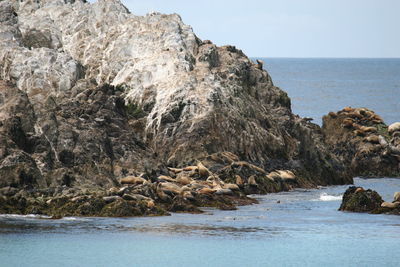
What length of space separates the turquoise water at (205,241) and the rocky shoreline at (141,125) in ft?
12.9

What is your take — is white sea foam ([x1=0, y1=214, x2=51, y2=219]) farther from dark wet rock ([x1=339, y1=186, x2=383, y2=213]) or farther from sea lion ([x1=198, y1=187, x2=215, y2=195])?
dark wet rock ([x1=339, y1=186, x2=383, y2=213])

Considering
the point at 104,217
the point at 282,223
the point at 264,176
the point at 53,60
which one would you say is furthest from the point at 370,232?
the point at 53,60

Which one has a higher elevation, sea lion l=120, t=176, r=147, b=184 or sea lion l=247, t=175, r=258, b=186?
sea lion l=247, t=175, r=258, b=186

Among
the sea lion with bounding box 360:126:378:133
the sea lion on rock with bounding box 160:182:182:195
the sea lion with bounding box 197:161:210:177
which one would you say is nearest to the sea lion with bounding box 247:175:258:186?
the sea lion with bounding box 197:161:210:177

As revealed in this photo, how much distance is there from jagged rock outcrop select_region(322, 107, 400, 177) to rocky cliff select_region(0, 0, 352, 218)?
9.94 feet

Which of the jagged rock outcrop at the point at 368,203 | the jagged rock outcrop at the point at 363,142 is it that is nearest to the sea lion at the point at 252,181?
the jagged rock outcrop at the point at 368,203

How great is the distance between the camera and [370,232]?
7181 cm

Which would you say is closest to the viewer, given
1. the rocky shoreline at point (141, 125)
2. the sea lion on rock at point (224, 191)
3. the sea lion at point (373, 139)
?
the rocky shoreline at point (141, 125)

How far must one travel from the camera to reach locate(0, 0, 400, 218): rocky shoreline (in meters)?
78.4

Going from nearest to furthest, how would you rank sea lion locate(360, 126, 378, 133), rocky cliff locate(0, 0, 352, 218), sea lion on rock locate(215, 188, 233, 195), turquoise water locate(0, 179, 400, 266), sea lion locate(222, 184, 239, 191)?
turquoise water locate(0, 179, 400, 266), rocky cliff locate(0, 0, 352, 218), sea lion on rock locate(215, 188, 233, 195), sea lion locate(222, 184, 239, 191), sea lion locate(360, 126, 378, 133)

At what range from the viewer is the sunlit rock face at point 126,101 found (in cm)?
8350

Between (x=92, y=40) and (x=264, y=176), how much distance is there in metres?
27.4

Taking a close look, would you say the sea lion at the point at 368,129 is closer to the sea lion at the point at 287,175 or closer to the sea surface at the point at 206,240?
the sea lion at the point at 287,175

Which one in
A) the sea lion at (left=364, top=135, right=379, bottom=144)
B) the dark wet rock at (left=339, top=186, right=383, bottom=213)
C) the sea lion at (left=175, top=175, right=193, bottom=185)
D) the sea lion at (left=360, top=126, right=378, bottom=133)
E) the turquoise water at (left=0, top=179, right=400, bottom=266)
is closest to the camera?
the turquoise water at (left=0, top=179, right=400, bottom=266)
